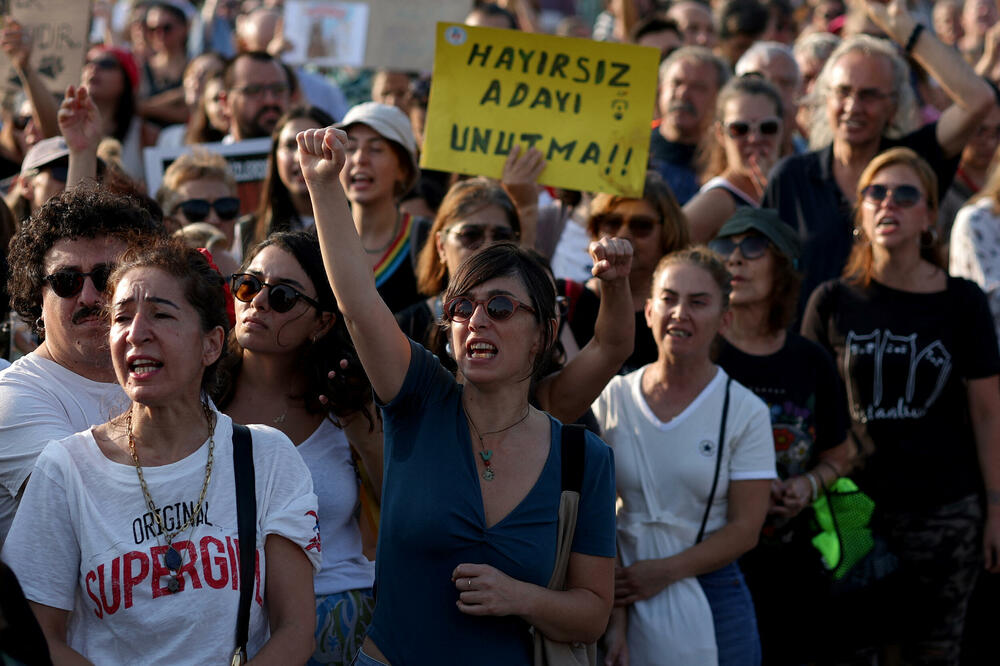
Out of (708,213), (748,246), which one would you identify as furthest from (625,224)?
(708,213)

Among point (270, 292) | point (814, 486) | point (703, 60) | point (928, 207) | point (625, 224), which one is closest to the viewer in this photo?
point (270, 292)

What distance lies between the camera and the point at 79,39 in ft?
19.1

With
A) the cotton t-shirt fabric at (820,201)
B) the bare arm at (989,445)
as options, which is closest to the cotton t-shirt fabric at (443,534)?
the bare arm at (989,445)

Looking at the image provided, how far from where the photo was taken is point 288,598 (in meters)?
2.85

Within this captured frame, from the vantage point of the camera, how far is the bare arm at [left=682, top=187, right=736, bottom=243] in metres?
5.82

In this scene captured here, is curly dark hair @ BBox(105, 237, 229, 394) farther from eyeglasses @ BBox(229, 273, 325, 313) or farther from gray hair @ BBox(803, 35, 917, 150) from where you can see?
gray hair @ BBox(803, 35, 917, 150)

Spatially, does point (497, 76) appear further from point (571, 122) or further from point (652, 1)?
point (652, 1)

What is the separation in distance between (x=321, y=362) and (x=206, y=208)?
2.04 m

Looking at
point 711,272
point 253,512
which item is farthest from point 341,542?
point 711,272

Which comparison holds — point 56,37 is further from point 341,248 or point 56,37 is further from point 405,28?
point 341,248

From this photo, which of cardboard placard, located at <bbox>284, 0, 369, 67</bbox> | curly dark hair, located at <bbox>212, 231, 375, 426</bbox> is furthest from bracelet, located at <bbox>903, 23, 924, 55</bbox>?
curly dark hair, located at <bbox>212, 231, 375, 426</bbox>

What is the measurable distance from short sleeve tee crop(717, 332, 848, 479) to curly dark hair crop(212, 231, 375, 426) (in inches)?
62.8

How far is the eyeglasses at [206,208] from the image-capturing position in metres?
5.42

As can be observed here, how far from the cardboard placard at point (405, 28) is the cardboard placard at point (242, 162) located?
1.24m
